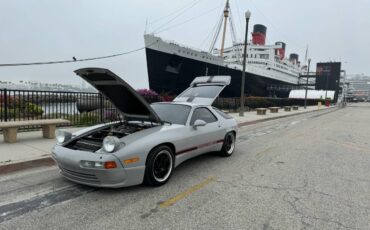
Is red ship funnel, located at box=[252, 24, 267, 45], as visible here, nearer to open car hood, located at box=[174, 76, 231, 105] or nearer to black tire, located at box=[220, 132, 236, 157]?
open car hood, located at box=[174, 76, 231, 105]

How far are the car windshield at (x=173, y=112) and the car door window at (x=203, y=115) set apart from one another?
6.0 inches

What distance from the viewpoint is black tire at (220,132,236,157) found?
6672 millimetres

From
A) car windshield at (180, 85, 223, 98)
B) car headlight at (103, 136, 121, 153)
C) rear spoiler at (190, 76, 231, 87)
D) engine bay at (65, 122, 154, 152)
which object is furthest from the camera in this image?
rear spoiler at (190, 76, 231, 87)

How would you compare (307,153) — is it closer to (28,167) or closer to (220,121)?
(220,121)

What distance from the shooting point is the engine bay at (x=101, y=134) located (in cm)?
432

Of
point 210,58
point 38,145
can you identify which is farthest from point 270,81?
point 38,145

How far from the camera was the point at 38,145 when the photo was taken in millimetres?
6980

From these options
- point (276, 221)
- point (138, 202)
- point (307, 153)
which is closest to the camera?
point (276, 221)

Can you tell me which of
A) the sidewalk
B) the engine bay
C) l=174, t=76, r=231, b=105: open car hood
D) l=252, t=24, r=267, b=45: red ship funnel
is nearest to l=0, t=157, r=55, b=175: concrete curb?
the sidewalk

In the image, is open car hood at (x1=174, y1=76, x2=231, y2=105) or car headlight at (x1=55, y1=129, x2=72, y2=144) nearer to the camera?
car headlight at (x1=55, y1=129, x2=72, y2=144)

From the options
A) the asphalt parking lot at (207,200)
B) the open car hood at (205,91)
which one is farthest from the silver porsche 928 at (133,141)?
the open car hood at (205,91)

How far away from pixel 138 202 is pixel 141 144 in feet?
2.73

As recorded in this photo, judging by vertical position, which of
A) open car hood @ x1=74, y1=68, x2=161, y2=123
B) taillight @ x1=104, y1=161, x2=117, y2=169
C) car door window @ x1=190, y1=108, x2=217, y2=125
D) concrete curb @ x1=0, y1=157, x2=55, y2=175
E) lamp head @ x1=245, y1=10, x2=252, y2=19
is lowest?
concrete curb @ x1=0, y1=157, x2=55, y2=175

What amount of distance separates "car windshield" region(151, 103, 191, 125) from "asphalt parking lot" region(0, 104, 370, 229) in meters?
0.99
